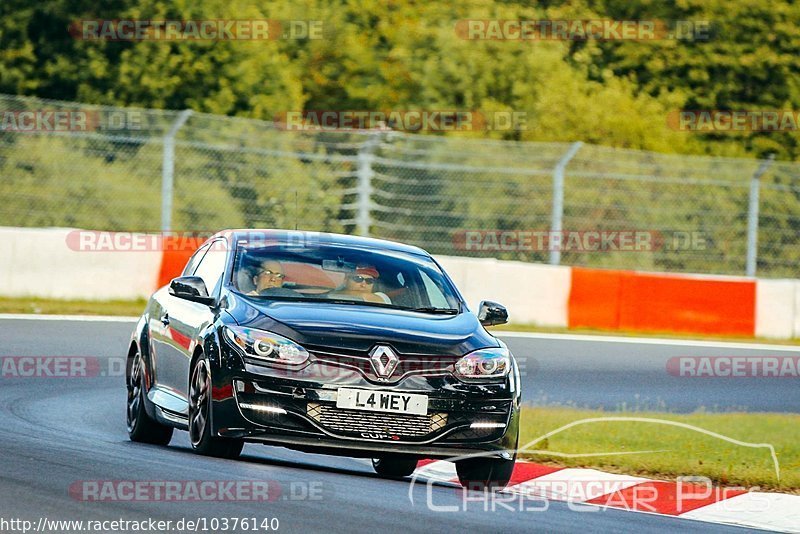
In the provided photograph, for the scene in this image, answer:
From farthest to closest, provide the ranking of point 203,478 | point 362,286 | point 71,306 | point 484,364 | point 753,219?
point 753,219 → point 71,306 → point 362,286 → point 484,364 → point 203,478

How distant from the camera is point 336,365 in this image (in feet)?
28.4

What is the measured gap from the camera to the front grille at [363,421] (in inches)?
339

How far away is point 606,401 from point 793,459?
11.5 feet

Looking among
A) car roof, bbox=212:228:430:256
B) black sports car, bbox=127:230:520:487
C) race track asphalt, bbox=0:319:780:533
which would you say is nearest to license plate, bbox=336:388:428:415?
black sports car, bbox=127:230:520:487

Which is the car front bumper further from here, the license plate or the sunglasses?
the sunglasses

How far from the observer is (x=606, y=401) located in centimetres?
1448

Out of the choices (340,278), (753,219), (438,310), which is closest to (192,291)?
(340,278)

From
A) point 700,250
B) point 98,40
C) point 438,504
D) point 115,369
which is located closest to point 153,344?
point 438,504

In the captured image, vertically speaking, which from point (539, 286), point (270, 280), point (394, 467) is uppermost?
point (270, 280)

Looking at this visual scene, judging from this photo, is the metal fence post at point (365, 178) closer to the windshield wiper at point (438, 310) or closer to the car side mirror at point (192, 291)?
the windshield wiper at point (438, 310)

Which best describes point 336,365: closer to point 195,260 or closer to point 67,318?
point 195,260

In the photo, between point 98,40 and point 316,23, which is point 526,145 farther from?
point 316,23

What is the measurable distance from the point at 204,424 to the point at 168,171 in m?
12.4

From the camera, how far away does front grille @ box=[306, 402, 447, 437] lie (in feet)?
28.3
